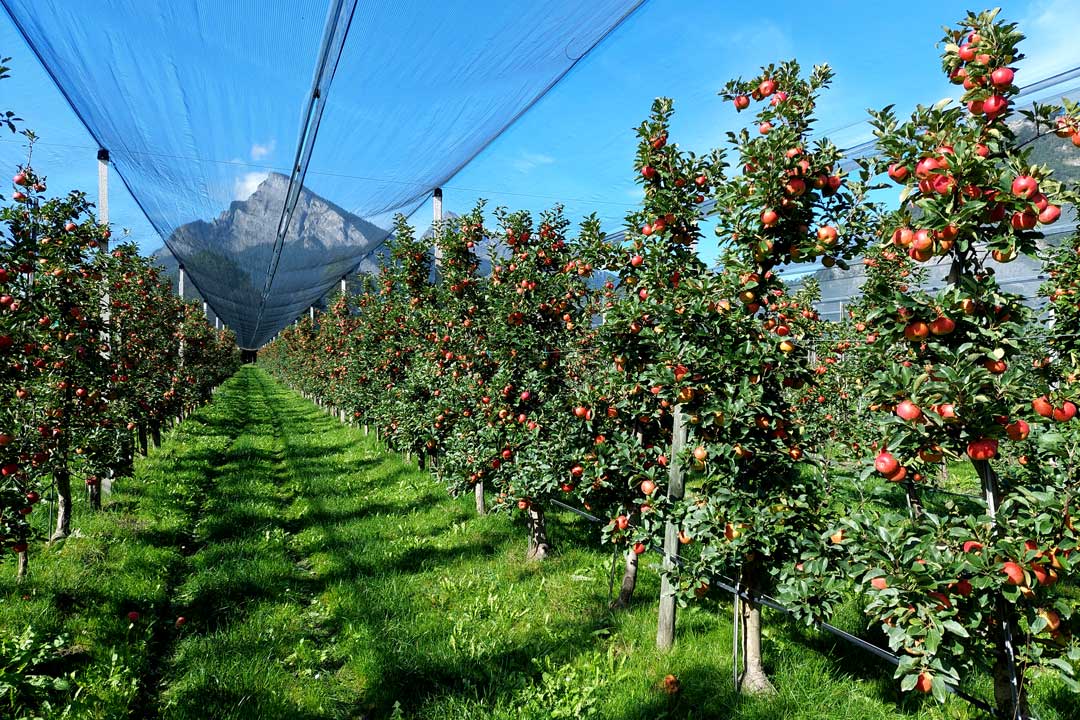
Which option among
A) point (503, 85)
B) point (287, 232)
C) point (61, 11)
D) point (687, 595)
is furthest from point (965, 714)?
point (287, 232)

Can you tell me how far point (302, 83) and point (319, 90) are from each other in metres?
0.16

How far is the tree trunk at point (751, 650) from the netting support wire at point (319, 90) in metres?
4.36

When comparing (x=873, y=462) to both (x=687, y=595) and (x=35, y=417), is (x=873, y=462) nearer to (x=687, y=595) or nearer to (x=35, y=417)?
(x=687, y=595)

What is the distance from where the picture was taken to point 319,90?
5.00 metres

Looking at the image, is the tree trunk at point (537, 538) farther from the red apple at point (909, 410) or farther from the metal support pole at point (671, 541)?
the red apple at point (909, 410)

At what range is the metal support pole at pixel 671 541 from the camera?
11.7ft

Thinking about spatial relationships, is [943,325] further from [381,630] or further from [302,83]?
[302,83]

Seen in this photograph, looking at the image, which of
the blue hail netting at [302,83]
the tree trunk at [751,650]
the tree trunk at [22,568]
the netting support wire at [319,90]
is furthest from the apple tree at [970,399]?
the tree trunk at [22,568]

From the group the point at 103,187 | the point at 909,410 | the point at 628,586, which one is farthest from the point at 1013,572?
Answer: the point at 103,187

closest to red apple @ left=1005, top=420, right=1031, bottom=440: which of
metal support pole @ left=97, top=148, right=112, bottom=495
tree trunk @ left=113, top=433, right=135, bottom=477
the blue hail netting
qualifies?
the blue hail netting

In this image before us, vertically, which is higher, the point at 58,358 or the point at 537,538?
the point at 58,358

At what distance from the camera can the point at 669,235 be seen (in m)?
3.85

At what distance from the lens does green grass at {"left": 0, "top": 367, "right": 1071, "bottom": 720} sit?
3283 mm

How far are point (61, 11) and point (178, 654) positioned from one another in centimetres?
480
